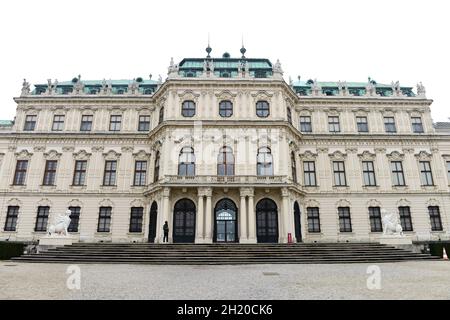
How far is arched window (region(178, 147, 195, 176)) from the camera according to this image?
27.7m

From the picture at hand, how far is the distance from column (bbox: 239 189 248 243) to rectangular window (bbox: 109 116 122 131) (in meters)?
15.7

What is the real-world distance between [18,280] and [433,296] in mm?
13103

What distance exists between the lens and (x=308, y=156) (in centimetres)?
3158

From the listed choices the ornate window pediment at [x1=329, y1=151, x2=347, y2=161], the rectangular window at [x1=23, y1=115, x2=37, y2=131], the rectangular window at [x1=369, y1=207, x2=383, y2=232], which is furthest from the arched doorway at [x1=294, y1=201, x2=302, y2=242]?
Result: the rectangular window at [x1=23, y1=115, x2=37, y2=131]

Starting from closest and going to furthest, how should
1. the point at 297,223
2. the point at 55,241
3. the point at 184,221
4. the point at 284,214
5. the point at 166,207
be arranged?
the point at 55,241 → the point at 166,207 → the point at 284,214 → the point at 184,221 → the point at 297,223

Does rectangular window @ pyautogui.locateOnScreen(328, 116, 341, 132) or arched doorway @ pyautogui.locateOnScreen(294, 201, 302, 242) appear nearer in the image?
arched doorway @ pyautogui.locateOnScreen(294, 201, 302, 242)

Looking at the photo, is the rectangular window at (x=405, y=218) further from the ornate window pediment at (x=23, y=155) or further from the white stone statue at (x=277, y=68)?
the ornate window pediment at (x=23, y=155)

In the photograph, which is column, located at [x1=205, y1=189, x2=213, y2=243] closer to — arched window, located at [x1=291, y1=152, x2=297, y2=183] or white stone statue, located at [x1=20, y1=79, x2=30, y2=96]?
arched window, located at [x1=291, y1=152, x2=297, y2=183]

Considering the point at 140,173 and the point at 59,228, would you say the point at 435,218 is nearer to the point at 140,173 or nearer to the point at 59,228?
the point at 140,173

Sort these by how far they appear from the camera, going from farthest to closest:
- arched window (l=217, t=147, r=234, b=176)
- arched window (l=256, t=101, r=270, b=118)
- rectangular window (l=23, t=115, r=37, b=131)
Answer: rectangular window (l=23, t=115, r=37, b=131), arched window (l=256, t=101, r=270, b=118), arched window (l=217, t=147, r=234, b=176)

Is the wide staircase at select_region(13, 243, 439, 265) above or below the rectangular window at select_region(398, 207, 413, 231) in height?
below

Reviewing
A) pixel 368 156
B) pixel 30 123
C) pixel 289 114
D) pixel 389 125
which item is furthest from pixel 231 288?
pixel 30 123

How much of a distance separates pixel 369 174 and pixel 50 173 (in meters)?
33.2
